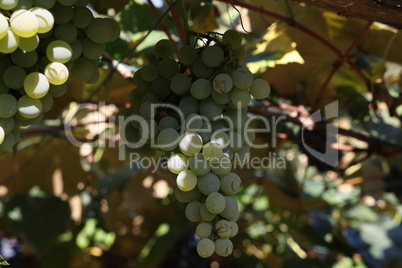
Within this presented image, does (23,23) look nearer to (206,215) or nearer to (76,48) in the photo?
(76,48)

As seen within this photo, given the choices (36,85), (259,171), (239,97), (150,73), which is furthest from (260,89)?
(259,171)

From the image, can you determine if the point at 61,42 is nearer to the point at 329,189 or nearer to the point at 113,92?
the point at 113,92

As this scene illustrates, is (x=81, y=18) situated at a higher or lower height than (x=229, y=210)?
higher

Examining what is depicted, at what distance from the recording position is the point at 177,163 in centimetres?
51

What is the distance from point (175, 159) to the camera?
512 millimetres

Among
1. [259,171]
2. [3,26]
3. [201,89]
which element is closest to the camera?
[3,26]

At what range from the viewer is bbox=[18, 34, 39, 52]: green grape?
0.47m

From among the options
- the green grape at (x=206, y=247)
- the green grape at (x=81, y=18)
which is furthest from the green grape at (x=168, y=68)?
the green grape at (x=206, y=247)

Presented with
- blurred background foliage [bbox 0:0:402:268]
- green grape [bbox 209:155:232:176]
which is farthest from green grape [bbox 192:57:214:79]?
blurred background foliage [bbox 0:0:402:268]

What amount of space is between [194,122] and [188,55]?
87 mm

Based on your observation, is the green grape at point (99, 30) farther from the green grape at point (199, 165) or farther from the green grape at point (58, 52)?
the green grape at point (199, 165)

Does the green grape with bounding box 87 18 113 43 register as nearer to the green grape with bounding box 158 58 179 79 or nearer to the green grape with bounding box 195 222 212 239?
the green grape with bounding box 158 58 179 79

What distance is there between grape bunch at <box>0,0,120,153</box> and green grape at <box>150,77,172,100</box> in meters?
0.08

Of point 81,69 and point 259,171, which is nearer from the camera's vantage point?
point 81,69
